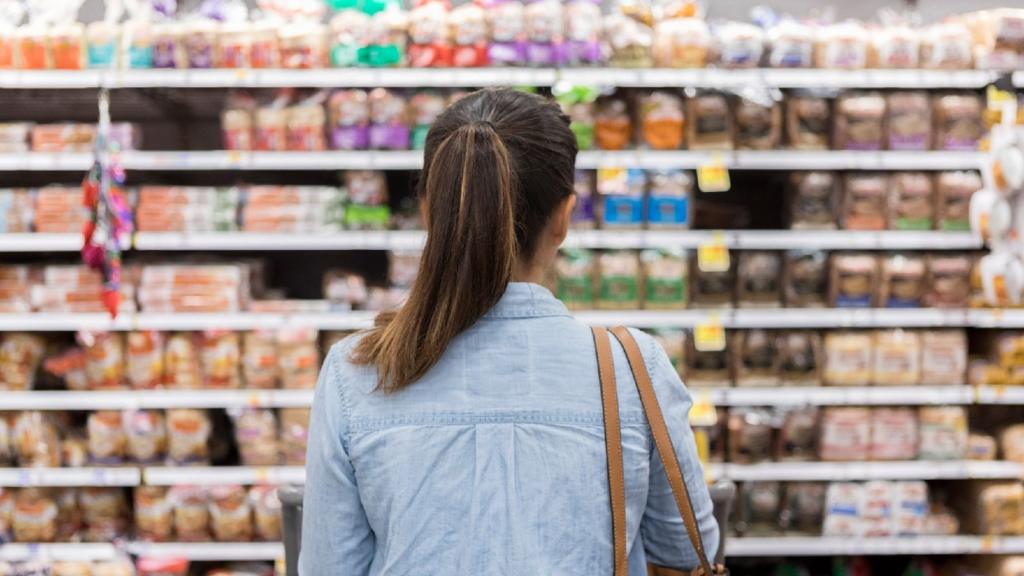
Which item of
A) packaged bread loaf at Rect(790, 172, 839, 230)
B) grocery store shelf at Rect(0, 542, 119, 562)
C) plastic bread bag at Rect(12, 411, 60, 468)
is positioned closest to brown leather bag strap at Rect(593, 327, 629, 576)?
packaged bread loaf at Rect(790, 172, 839, 230)

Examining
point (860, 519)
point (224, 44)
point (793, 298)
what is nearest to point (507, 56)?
point (224, 44)

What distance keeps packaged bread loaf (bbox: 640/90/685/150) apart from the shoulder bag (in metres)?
2.26

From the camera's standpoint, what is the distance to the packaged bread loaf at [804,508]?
3.40 metres

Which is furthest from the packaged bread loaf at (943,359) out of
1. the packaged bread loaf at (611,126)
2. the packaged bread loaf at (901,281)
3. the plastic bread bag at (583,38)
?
the plastic bread bag at (583,38)

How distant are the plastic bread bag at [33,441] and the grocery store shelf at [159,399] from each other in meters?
0.05

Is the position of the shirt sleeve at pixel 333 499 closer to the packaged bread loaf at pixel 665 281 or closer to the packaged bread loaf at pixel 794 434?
the packaged bread loaf at pixel 665 281

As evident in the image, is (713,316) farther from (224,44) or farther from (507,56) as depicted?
(224,44)

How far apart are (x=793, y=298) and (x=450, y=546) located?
260cm

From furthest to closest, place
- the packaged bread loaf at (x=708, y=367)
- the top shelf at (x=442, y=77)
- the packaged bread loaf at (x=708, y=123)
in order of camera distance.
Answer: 1. the packaged bread loaf at (x=708, y=367)
2. the packaged bread loaf at (x=708, y=123)
3. the top shelf at (x=442, y=77)

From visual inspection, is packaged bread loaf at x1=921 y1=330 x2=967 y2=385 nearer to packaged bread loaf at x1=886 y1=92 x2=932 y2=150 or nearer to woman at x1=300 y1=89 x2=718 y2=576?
packaged bread loaf at x1=886 y1=92 x2=932 y2=150

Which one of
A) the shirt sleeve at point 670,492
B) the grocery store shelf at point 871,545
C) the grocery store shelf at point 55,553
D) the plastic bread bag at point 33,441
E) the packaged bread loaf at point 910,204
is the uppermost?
the packaged bread loaf at point 910,204

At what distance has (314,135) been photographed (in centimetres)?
327

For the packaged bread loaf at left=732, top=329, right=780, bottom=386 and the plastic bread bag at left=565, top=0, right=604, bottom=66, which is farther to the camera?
the packaged bread loaf at left=732, top=329, right=780, bottom=386

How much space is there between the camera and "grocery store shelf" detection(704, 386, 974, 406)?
10.9 feet
